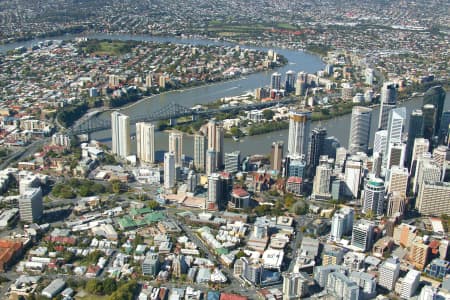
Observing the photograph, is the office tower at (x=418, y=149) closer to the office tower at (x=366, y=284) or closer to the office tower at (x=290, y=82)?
the office tower at (x=366, y=284)

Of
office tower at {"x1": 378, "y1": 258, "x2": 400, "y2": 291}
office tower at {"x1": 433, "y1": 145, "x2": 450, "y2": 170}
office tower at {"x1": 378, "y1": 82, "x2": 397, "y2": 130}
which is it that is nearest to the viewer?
office tower at {"x1": 378, "y1": 258, "x2": 400, "y2": 291}

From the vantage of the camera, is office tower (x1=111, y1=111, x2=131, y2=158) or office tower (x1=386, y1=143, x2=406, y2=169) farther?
office tower (x1=111, y1=111, x2=131, y2=158)

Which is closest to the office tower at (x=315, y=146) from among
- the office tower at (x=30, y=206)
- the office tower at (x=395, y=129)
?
the office tower at (x=395, y=129)

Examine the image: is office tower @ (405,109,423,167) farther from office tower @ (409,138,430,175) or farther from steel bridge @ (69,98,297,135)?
steel bridge @ (69,98,297,135)

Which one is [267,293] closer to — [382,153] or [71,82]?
[382,153]

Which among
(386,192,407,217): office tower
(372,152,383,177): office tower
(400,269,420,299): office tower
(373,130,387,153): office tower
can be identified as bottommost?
(400,269,420,299): office tower

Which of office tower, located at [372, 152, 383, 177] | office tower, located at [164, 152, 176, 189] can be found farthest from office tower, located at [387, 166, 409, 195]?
office tower, located at [164, 152, 176, 189]

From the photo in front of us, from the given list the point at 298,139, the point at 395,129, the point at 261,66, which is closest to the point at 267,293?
the point at 298,139

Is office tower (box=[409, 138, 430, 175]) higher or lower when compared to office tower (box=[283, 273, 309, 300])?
higher
